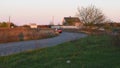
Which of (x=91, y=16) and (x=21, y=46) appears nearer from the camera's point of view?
(x=21, y=46)

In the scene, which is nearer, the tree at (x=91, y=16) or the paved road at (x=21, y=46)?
the paved road at (x=21, y=46)

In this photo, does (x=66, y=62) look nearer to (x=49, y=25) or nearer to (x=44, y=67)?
(x=44, y=67)

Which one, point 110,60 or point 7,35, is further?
point 7,35

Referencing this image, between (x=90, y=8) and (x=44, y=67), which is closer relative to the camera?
(x=44, y=67)

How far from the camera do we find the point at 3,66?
1488 cm

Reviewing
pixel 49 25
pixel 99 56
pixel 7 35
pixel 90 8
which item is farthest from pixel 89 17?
pixel 99 56

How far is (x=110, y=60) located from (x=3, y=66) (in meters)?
4.77

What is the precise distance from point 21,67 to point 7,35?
30.2 m

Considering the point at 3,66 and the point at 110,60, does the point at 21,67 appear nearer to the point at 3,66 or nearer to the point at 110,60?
the point at 3,66

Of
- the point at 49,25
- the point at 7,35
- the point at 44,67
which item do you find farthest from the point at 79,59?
the point at 49,25

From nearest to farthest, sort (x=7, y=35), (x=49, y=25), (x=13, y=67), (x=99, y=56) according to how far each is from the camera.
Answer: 1. (x=13, y=67)
2. (x=99, y=56)
3. (x=7, y=35)
4. (x=49, y=25)

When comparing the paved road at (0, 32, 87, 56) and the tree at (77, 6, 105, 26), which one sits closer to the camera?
the paved road at (0, 32, 87, 56)

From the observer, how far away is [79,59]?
1518 cm

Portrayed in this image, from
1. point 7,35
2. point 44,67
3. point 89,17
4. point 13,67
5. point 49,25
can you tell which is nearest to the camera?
point 44,67
